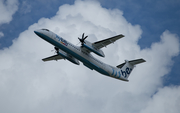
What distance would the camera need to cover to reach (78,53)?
1227 inches

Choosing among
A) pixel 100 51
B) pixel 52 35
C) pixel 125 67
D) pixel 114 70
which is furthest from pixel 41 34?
pixel 125 67

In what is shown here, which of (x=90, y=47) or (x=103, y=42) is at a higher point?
(x=103, y=42)

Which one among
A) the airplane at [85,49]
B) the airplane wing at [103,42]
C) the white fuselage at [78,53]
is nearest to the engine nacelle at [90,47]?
the airplane at [85,49]

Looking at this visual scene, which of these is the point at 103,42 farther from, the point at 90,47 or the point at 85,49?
the point at 85,49

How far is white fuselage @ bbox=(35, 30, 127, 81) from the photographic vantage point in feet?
97.4

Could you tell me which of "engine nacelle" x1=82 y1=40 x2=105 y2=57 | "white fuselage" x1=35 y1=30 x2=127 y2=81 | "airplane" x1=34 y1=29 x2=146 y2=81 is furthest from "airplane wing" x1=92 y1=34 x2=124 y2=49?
"white fuselage" x1=35 y1=30 x2=127 y2=81

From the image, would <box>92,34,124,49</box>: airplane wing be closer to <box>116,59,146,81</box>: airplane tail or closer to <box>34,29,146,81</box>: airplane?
<box>34,29,146,81</box>: airplane

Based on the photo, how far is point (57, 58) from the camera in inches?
1507

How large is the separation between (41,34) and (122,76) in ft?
49.8

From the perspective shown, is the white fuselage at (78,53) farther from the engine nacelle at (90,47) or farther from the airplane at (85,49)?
the engine nacelle at (90,47)

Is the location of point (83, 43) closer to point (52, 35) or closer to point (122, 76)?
point (52, 35)

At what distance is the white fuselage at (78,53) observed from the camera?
29.7 meters

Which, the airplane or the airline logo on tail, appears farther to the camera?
the airline logo on tail

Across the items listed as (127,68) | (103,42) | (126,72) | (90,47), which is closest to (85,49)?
(90,47)
